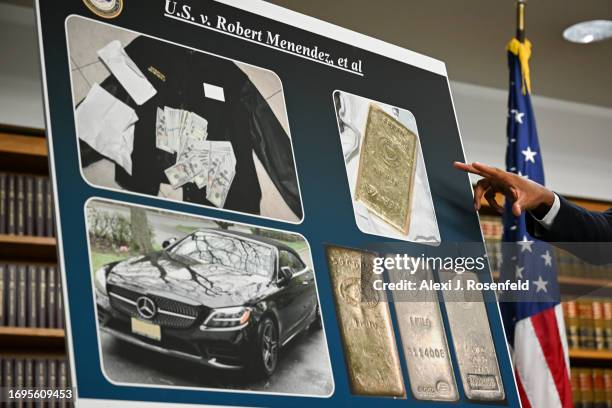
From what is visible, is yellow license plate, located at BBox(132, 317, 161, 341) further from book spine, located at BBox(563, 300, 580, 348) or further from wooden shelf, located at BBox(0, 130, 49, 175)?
book spine, located at BBox(563, 300, 580, 348)

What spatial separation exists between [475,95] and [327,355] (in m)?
4.00

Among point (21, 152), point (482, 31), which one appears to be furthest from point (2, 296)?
point (482, 31)

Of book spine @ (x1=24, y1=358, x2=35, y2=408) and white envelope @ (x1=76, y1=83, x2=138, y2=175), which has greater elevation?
white envelope @ (x1=76, y1=83, x2=138, y2=175)

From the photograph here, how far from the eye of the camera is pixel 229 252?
1.64 meters

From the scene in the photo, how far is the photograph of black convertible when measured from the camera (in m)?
1.45

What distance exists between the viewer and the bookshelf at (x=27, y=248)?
150 inches

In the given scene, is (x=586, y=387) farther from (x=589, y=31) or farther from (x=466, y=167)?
(x=466, y=167)

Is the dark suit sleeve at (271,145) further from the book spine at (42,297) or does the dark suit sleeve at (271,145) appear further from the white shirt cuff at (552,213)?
the book spine at (42,297)

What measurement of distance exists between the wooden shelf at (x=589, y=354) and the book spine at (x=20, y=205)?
311cm

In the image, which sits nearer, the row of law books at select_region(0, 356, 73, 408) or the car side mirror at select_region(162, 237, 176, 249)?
the car side mirror at select_region(162, 237, 176, 249)

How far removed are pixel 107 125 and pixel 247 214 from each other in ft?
1.07

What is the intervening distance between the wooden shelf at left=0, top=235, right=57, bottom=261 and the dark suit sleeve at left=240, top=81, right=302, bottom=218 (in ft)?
7.57

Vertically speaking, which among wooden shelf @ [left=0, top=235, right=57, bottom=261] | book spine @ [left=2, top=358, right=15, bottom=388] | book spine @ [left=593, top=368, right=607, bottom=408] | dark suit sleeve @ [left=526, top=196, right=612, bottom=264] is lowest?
book spine @ [left=593, top=368, right=607, bottom=408]

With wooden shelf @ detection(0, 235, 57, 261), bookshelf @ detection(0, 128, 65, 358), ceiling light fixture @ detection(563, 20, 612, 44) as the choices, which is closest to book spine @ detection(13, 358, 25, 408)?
bookshelf @ detection(0, 128, 65, 358)
